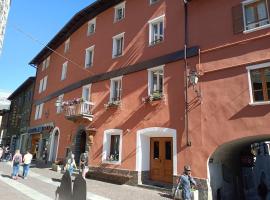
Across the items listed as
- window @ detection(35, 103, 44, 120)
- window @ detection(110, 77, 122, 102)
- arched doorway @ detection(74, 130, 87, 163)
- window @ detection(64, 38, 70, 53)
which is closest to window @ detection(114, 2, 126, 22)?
window @ detection(110, 77, 122, 102)

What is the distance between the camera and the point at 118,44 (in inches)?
753

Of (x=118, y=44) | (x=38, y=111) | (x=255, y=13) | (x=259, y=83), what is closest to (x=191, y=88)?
(x=259, y=83)

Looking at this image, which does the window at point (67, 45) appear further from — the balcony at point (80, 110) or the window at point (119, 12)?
the balcony at point (80, 110)

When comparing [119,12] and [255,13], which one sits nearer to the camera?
[255,13]

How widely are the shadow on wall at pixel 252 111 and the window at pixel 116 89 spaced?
817cm

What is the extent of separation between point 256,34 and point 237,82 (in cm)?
237

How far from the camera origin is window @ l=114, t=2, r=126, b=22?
19464 millimetres

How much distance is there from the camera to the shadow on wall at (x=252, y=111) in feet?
35.7

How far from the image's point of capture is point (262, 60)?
448 inches

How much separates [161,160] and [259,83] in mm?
6681

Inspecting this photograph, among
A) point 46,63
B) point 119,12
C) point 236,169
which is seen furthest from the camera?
point 46,63

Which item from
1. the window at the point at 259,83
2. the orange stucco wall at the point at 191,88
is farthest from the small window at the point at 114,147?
the window at the point at 259,83

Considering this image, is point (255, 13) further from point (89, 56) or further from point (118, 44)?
point (89, 56)

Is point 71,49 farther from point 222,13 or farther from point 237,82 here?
point 237,82
